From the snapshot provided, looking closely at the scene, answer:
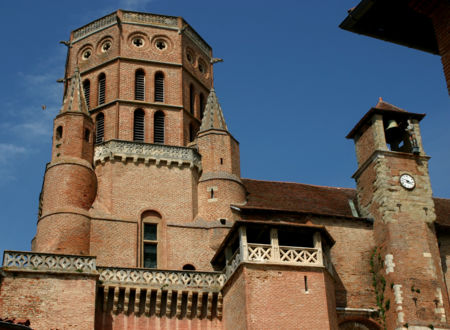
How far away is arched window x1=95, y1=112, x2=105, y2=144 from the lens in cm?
3244

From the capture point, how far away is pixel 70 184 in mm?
28609

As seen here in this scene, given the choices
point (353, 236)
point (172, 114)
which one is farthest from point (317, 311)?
point (172, 114)

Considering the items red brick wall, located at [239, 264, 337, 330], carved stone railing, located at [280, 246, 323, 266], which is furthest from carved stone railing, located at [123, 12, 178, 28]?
red brick wall, located at [239, 264, 337, 330]

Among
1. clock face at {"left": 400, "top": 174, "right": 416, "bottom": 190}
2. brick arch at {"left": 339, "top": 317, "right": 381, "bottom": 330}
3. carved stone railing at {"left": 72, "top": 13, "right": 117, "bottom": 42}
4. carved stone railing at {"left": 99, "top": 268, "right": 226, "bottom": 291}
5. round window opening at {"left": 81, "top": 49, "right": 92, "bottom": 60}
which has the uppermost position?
carved stone railing at {"left": 72, "top": 13, "right": 117, "bottom": 42}

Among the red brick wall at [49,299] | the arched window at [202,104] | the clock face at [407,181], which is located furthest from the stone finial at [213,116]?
the red brick wall at [49,299]

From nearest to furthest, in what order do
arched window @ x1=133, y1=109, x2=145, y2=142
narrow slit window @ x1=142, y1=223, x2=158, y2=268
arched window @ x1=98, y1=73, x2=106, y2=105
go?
narrow slit window @ x1=142, y1=223, x2=158, y2=268 < arched window @ x1=133, y1=109, x2=145, y2=142 < arched window @ x1=98, y1=73, x2=106, y2=105

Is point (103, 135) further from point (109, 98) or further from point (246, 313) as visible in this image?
point (246, 313)

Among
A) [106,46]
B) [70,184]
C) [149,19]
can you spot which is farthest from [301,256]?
[149,19]

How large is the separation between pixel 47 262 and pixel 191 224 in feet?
22.6

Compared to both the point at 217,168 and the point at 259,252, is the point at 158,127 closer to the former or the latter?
the point at 217,168

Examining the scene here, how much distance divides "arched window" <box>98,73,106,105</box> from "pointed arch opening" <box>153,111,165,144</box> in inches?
112

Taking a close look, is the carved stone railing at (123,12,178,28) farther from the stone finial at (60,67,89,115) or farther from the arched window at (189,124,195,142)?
the arched window at (189,124,195,142)

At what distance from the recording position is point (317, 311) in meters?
24.5

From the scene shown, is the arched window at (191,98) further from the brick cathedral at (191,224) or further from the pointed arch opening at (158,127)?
the pointed arch opening at (158,127)
